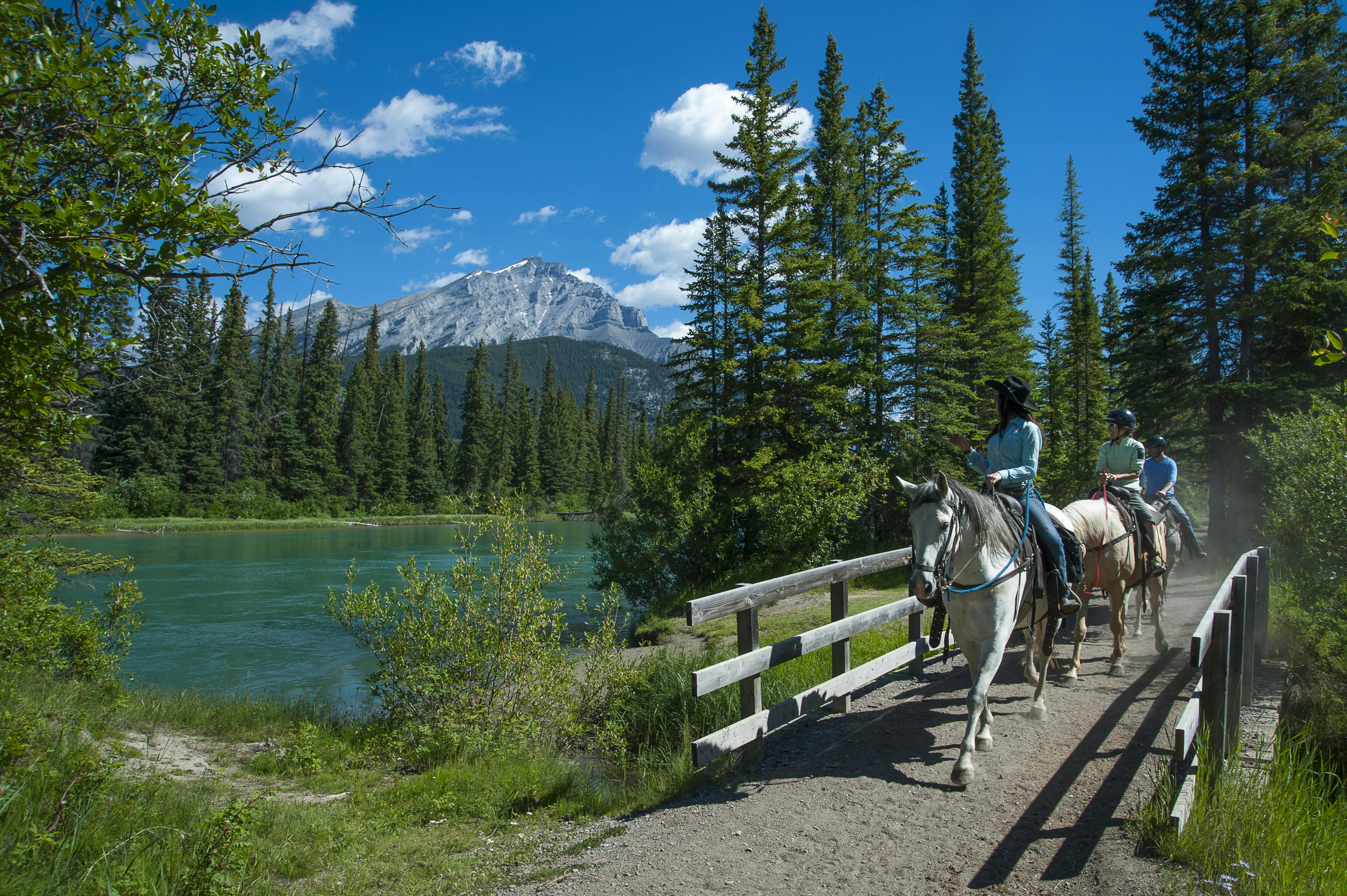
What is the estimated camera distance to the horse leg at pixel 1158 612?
812 cm

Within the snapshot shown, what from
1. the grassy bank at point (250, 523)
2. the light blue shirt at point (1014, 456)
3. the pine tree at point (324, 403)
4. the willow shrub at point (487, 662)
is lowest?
the grassy bank at point (250, 523)

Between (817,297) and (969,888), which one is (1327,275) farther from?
(969,888)

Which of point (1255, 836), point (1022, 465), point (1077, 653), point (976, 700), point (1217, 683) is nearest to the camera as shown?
point (1255, 836)

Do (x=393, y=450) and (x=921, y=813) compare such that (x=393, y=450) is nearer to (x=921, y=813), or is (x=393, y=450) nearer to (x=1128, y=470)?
(x=1128, y=470)

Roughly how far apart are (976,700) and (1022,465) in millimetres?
2171

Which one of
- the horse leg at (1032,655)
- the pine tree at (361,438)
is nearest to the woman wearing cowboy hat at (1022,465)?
the horse leg at (1032,655)

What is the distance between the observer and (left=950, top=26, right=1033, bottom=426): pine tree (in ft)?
100

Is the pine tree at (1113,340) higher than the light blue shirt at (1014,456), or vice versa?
the pine tree at (1113,340)

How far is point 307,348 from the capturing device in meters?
89.7

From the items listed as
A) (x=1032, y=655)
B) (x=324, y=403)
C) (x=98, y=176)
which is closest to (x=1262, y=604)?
(x=1032, y=655)

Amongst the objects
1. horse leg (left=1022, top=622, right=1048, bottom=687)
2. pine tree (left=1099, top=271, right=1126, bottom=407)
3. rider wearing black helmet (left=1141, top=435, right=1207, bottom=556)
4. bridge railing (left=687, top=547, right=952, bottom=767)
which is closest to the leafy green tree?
bridge railing (left=687, top=547, right=952, bottom=767)

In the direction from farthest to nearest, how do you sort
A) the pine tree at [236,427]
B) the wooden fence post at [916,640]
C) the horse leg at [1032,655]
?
the pine tree at [236,427] → the wooden fence post at [916,640] → the horse leg at [1032,655]

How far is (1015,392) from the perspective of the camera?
6328mm

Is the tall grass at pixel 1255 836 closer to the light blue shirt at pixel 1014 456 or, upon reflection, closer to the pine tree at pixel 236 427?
the light blue shirt at pixel 1014 456
